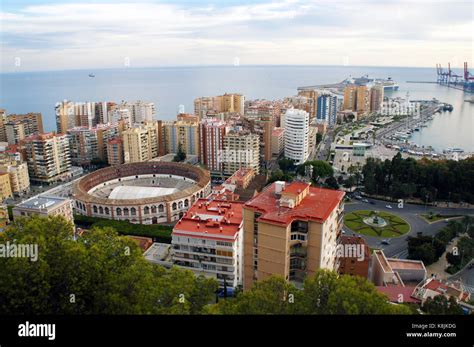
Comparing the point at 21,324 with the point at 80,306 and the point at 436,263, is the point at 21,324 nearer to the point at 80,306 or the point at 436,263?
the point at 80,306

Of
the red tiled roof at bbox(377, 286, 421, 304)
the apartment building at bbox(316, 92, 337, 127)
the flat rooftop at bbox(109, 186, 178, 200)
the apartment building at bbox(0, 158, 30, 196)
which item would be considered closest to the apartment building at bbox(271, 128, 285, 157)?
the flat rooftop at bbox(109, 186, 178, 200)

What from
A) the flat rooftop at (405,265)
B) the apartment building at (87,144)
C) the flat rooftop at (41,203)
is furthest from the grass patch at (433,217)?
the apartment building at (87,144)

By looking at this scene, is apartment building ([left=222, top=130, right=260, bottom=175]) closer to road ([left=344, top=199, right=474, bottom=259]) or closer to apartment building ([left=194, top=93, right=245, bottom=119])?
road ([left=344, top=199, right=474, bottom=259])

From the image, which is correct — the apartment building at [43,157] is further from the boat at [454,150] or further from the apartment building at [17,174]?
the boat at [454,150]

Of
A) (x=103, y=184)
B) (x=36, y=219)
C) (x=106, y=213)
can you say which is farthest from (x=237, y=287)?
(x=103, y=184)

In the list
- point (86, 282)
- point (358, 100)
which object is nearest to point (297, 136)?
point (86, 282)

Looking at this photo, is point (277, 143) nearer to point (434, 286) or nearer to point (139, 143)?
point (139, 143)
